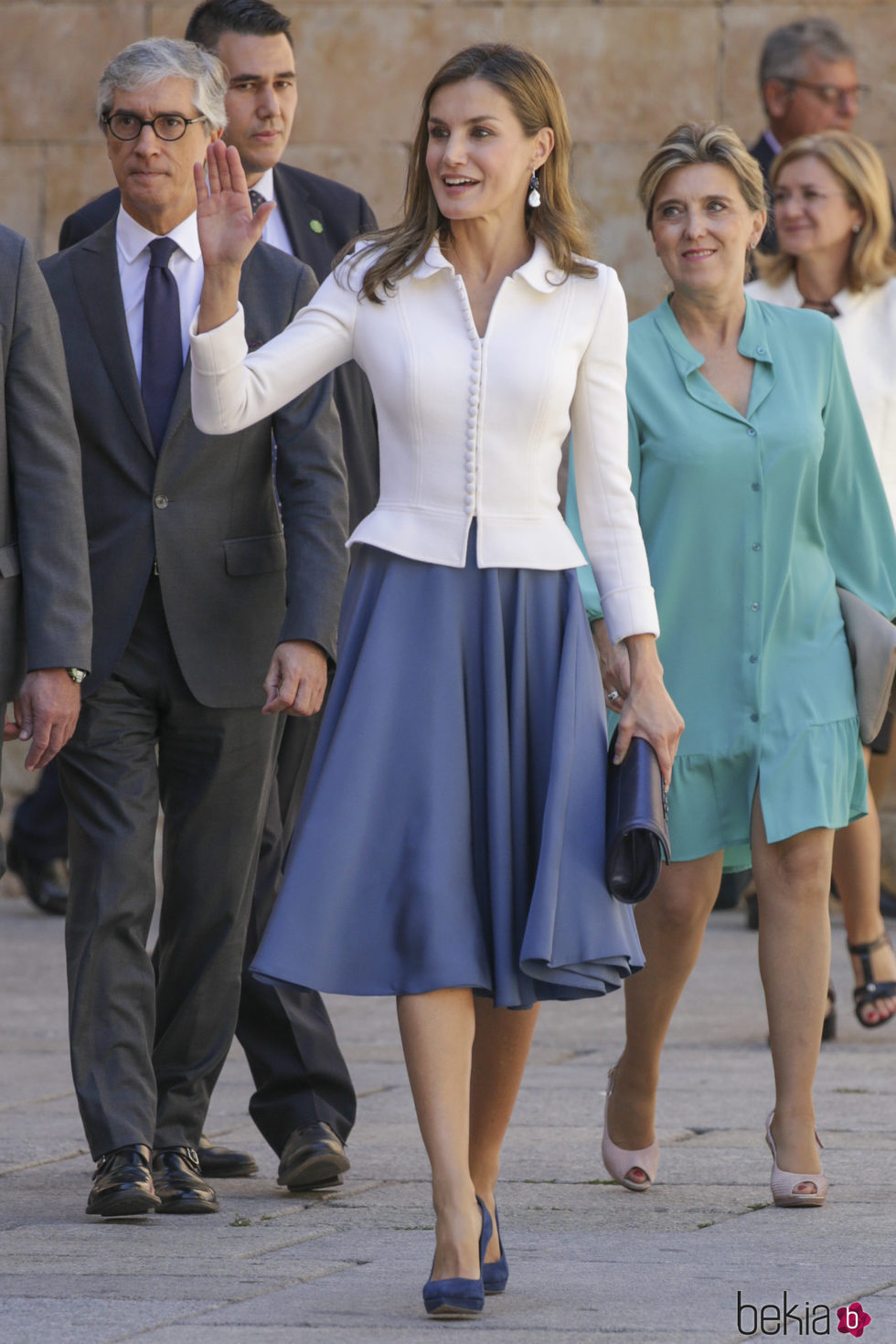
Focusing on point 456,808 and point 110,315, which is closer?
point 456,808

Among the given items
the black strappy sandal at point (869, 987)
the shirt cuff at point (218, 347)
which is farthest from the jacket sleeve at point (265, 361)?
the black strappy sandal at point (869, 987)

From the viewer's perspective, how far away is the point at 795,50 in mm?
8578

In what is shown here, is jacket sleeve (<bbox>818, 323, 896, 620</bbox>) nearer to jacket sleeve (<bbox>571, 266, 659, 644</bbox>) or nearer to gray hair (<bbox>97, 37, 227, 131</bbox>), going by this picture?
jacket sleeve (<bbox>571, 266, 659, 644</bbox>)

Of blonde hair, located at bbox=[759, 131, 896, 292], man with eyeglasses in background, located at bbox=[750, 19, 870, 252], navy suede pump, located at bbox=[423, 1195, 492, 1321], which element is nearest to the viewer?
navy suede pump, located at bbox=[423, 1195, 492, 1321]

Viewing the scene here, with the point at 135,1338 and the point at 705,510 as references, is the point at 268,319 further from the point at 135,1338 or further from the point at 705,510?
the point at 135,1338

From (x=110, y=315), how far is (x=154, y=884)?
1098 millimetres

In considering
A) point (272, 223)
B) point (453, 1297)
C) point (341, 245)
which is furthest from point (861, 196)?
point (453, 1297)

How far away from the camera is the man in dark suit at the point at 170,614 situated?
4.40 metres

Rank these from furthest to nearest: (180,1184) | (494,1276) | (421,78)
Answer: (421,78) → (180,1184) → (494,1276)

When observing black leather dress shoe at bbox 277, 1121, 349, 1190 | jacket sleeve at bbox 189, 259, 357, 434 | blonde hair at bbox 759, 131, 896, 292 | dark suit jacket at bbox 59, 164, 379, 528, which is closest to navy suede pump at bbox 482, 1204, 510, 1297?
black leather dress shoe at bbox 277, 1121, 349, 1190

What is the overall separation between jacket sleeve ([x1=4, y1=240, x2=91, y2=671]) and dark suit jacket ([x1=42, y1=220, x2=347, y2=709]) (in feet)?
0.98

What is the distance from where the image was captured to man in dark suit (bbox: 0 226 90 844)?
416 cm

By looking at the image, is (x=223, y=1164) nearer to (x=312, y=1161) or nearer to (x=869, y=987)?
(x=312, y=1161)

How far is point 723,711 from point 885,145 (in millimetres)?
5305
